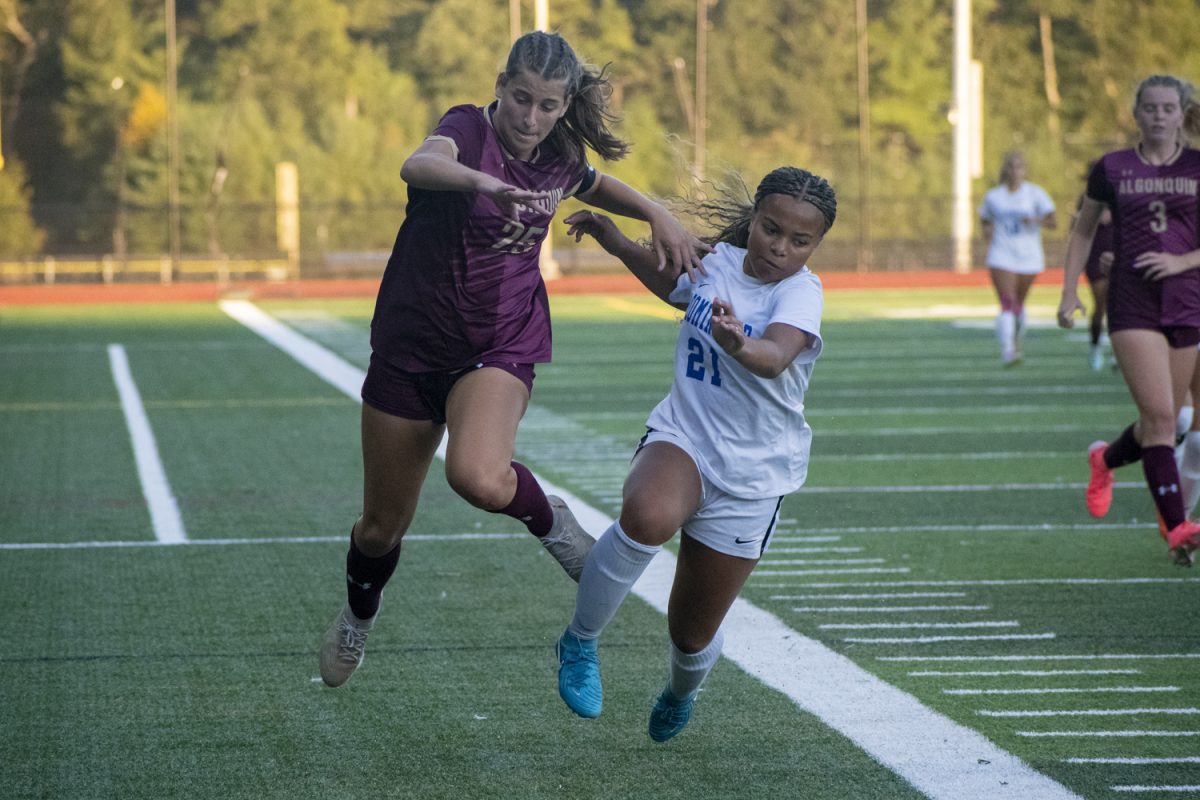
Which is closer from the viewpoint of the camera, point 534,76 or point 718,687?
point 534,76

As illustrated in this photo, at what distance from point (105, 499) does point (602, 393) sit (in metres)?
6.96

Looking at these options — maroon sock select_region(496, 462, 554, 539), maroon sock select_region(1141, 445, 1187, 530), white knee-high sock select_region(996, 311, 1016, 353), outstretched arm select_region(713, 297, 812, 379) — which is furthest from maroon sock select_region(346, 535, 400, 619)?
white knee-high sock select_region(996, 311, 1016, 353)

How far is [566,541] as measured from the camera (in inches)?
218

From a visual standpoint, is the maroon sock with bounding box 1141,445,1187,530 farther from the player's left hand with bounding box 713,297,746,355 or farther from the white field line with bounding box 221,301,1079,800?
the player's left hand with bounding box 713,297,746,355

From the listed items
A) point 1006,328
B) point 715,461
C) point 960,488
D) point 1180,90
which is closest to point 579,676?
point 715,461

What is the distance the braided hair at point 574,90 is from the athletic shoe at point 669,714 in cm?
161

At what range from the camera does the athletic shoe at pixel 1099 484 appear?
29.6 ft

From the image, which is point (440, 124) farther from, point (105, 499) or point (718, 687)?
point (105, 499)

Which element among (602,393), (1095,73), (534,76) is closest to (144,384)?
(602,393)

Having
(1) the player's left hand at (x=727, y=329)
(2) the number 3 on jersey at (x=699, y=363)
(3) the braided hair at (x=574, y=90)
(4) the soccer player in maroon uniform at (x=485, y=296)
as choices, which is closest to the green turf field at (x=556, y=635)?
(4) the soccer player in maroon uniform at (x=485, y=296)

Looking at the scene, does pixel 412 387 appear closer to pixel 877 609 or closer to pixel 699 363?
pixel 699 363

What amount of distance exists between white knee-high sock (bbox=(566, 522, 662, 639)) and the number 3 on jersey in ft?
1.51

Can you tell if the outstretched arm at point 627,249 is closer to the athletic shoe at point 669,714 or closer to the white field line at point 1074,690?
the athletic shoe at point 669,714

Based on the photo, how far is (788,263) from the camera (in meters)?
4.93
